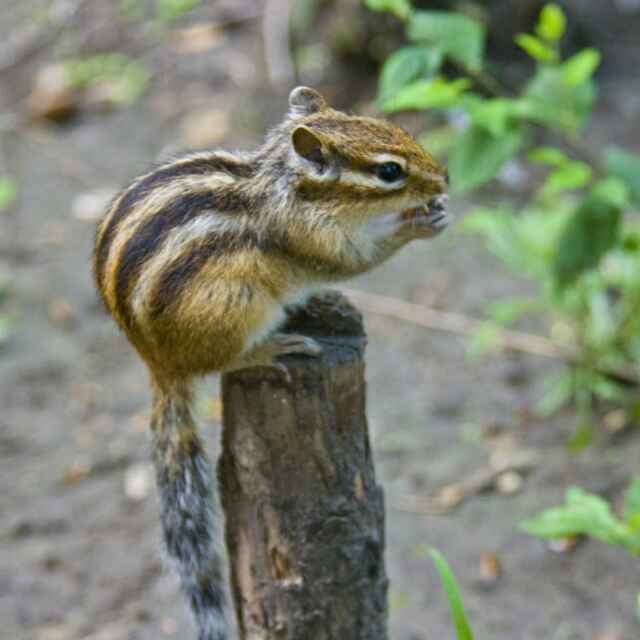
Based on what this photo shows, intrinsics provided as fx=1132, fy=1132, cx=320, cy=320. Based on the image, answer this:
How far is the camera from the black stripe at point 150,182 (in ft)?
7.61

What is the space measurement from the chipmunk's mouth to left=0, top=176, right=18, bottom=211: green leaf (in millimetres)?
3589

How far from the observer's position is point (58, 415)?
4.30 m

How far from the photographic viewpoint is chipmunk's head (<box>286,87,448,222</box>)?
2.35 meters

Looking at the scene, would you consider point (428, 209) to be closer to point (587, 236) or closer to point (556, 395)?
point (587, 236)

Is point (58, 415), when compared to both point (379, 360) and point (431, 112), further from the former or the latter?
point (431, 112)

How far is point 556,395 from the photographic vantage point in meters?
3.99

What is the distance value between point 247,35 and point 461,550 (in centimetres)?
406

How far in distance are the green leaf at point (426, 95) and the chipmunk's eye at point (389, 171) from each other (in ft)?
1.14

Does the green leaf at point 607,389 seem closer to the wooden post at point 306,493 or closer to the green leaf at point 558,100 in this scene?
the green leaf at point 558,100

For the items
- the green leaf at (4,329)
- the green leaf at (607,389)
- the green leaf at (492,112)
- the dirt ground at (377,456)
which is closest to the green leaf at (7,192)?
the dirt ground at (377,456)

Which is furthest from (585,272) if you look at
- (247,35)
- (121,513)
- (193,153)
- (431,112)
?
(247,35)

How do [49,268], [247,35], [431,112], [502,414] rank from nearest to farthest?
[502,414]
[49,268]
[431,112]
[247,35]

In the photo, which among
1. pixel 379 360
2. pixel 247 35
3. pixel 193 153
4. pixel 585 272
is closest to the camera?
pixel 193 153

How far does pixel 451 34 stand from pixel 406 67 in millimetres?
175
